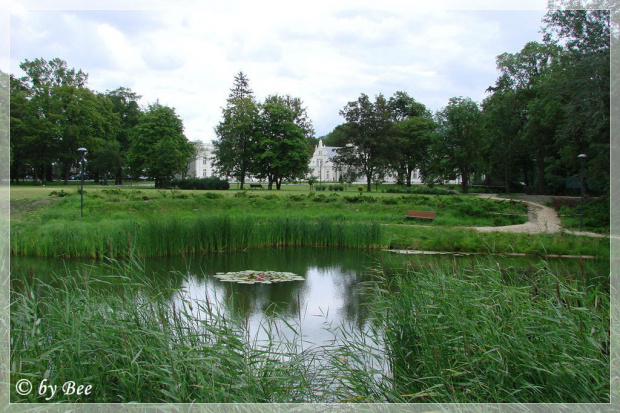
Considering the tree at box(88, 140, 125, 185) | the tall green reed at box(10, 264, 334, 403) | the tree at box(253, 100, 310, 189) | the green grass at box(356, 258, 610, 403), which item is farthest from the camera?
the tree at box(253, 100, 310, 189)

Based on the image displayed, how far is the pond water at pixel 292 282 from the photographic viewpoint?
5996mm

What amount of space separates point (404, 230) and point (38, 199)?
12.5 meters

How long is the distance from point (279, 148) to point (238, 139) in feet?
12.1

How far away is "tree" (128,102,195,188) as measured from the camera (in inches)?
1359

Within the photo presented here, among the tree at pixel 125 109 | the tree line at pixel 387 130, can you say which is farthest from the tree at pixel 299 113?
the tree at pixel 125 109

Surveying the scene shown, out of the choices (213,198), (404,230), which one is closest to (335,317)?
(404,230)

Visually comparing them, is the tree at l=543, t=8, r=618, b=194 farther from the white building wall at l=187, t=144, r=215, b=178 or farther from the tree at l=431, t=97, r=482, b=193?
the white building wall at l=187, t=144, r=215, b=178

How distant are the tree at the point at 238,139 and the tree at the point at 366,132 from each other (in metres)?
7.41

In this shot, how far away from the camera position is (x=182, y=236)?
1162 centimetres

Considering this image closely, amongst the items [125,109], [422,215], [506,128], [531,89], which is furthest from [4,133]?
[125,109]

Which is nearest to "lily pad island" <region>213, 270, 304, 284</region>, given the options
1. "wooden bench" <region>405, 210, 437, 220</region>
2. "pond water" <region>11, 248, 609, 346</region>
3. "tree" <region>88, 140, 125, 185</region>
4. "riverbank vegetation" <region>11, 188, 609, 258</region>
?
"pond water" <region>11, 248, 609, 346</region>

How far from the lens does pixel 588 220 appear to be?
15758 millimetres

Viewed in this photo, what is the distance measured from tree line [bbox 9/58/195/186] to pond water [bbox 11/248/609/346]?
41.0ft

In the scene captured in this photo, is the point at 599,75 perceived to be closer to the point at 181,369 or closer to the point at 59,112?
the point at 181,369
